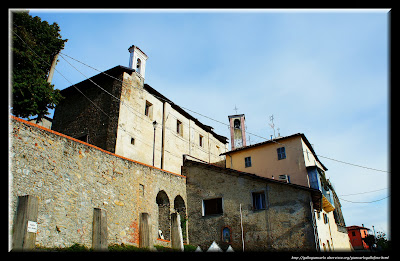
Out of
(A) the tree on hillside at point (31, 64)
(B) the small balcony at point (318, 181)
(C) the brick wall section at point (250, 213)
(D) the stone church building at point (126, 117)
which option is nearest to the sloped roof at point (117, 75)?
(D) the stone church building at point (126, 117)

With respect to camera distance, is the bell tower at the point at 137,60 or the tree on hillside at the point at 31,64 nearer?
the tree on hillside at the point at 31,64

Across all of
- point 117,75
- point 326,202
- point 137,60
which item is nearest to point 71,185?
point 117,75

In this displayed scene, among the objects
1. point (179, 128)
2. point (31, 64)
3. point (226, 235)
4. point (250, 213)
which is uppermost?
point (31, 64)

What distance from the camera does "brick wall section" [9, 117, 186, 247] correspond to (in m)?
10.7

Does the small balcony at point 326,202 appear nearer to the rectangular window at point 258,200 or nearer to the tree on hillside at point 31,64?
the rectangular window at point 258,200

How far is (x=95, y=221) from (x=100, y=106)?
557 inches

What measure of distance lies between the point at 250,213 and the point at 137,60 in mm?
14383

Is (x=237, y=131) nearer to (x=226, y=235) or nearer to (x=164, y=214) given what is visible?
(x=226, y=235)

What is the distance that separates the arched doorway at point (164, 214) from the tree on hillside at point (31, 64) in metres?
8.83

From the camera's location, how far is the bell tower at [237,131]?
32031 millimetres

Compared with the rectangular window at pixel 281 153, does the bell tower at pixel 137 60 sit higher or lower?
higher

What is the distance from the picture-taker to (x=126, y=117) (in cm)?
2022

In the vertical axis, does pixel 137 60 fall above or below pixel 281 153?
above
